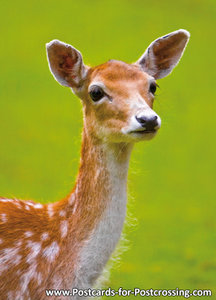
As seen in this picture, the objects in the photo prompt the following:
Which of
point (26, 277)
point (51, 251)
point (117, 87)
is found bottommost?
point (26, 277)

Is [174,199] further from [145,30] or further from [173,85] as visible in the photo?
[145,30]

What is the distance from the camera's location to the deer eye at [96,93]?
18.3 feet

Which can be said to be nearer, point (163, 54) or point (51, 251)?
point (51, 251)

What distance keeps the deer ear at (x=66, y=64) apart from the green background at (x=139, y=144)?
0.65 meters

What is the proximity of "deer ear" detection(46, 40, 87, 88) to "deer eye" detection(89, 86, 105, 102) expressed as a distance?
32 cm

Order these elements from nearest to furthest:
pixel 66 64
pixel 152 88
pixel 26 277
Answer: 1. pixel 26 277
2. pixel 152 88
3. pixel 66 64

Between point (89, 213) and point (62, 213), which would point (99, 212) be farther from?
point (62, 213)

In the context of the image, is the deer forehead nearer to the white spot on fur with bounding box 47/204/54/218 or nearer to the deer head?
the deer head

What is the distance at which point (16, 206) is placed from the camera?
5.90 metres

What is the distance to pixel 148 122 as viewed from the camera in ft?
16.7

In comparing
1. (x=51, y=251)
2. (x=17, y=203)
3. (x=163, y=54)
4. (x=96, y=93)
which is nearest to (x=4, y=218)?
(x=17, y=203)

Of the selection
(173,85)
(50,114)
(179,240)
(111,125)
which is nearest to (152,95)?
(111,125)

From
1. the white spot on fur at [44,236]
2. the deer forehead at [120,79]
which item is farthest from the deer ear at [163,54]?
the white spot on fur at [44,236]

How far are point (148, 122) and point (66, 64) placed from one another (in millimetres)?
1151
